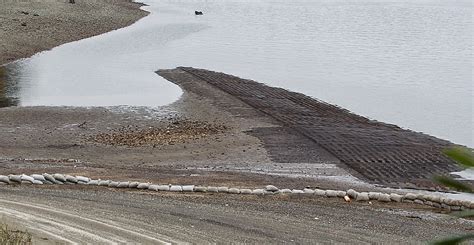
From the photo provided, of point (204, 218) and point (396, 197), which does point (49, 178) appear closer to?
point (204, 218)

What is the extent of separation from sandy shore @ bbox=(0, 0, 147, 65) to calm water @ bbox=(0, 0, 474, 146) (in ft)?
4.38

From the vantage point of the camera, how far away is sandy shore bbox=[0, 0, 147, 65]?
133 ft

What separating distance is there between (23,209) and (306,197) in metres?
5.74

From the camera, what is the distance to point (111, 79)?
1313 inches

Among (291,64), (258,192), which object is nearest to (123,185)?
(258,192)

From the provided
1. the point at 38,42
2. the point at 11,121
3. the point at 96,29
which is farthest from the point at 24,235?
the point at 96,29

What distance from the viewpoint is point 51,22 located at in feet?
165

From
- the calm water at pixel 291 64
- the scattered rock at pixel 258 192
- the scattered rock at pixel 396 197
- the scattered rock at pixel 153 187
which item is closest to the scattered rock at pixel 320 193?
the scattered rock at pixel 258 192

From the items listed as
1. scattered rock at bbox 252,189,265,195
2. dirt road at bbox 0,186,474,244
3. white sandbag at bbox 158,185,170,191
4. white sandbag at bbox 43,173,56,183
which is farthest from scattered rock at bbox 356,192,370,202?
white sandbag at bbox 43,173,56,183

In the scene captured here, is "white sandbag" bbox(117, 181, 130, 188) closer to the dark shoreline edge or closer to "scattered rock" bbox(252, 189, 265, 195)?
"scattered rock" bbox(252, 189, 265, 195)

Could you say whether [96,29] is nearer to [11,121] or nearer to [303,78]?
[303,78]

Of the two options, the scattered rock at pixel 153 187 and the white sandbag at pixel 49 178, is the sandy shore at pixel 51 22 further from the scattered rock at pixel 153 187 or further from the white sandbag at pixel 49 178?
the scattered rock at pixel 153 187

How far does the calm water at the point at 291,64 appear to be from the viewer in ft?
93.2

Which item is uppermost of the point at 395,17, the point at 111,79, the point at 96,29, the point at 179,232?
the point at 395,17
